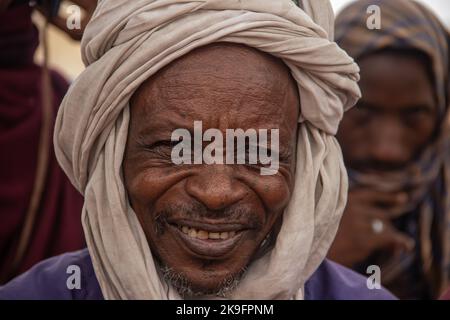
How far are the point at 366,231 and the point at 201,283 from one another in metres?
2.13

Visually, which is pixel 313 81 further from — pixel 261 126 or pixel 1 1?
pixel 1 1

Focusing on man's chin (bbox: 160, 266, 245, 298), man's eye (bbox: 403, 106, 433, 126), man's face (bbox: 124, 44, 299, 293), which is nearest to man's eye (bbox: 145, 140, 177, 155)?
man's face (bbox: 124, 44, 299, 293)

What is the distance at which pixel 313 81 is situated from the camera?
Result: 2701 millimetres

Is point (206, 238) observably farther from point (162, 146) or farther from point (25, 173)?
point (25, 173)

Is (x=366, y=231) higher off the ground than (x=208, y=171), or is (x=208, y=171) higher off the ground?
(x=208, y=171)

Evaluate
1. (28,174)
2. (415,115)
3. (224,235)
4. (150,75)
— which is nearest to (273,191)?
(224,235)

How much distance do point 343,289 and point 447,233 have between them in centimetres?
203

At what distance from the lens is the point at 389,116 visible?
453cm

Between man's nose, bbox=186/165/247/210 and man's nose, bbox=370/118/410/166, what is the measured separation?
2.13 m

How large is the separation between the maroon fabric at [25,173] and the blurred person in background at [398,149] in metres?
1.42

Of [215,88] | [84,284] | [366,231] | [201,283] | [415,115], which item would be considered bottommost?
[366,231]

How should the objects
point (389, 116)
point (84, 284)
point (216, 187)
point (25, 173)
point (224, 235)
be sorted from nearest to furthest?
point (216, 187) < point (224, 235) < point (84, 284) < point (25, 173) < point (389, 116)

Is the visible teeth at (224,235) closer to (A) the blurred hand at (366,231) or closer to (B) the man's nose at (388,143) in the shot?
(A) the blurred hand at (366,231)

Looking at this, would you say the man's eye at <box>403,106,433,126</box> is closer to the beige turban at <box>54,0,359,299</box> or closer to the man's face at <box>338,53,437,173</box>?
the man's face at <box>338,53,437,173</box>
